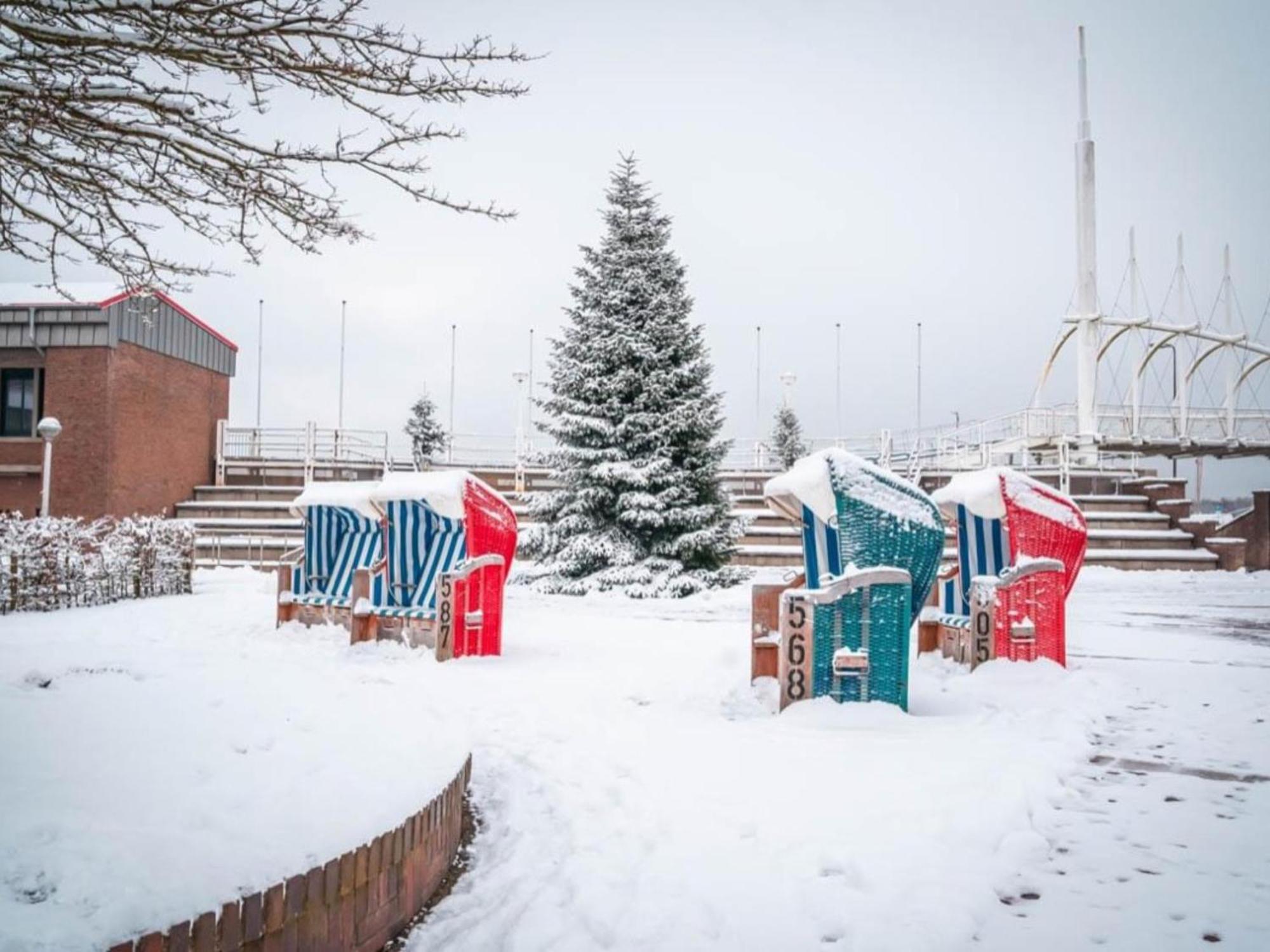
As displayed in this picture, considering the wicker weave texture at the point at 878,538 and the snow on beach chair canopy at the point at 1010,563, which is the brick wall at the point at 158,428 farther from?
the wicker weave texture at the point at 878,538

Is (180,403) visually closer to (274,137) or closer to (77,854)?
(274,137)

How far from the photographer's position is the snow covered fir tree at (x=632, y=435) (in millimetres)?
18516

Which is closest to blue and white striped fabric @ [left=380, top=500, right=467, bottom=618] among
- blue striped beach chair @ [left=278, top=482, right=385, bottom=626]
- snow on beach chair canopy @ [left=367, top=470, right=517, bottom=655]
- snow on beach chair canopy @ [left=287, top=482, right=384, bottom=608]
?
snow on beach chair canopy @ [left=367, top=470, right=517, bottom=655]

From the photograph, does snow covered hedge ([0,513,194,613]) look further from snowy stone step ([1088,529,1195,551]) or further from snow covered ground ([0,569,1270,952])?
snowy stone step ([1088,529,1195,551])

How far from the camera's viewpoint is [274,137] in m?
4.53

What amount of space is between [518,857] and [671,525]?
14842mm

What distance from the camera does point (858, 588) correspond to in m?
6.42

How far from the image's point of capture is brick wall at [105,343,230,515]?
2436cm

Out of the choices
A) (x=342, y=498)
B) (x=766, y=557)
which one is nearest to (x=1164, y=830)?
(x=342, y=498)

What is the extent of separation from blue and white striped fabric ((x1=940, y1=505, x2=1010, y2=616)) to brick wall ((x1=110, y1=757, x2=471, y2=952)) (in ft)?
21.8

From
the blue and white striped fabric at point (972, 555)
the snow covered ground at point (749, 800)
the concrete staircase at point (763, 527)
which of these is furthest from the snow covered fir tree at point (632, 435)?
the snow covered ground at point (749, 800)

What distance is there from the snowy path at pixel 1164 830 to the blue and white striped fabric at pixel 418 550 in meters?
6.83

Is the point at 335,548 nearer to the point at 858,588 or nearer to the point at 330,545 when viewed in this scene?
the point at 330,545

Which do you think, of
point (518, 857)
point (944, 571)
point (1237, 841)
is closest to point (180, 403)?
point (944, 571)
